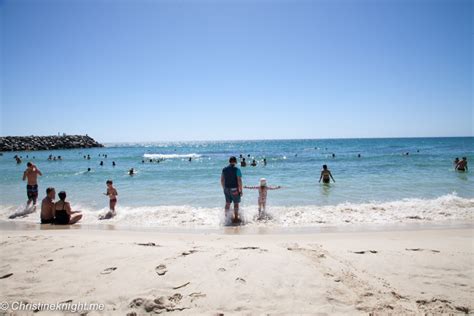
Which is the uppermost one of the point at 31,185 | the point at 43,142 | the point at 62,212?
the point at 43,142

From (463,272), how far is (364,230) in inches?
116

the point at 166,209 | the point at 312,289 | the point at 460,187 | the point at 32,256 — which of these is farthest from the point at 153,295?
the point at 460,187

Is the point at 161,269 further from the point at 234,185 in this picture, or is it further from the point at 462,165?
the point at 462,165

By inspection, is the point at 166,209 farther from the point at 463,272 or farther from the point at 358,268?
the point at 463,272

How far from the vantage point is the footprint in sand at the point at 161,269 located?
13.2ft

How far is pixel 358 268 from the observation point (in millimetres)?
4254

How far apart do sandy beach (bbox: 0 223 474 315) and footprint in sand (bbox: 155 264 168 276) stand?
15 mm

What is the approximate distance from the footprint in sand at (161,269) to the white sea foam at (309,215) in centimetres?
353

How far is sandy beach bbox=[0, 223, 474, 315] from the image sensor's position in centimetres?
333

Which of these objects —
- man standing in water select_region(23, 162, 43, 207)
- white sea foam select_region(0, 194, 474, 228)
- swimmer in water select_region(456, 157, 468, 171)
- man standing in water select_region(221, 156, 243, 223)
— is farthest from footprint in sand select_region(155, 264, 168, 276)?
swimmer in water select_region(456, 157, 468, 171)

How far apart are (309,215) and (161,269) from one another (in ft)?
18.4

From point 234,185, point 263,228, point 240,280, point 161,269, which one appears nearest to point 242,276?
point 240,280

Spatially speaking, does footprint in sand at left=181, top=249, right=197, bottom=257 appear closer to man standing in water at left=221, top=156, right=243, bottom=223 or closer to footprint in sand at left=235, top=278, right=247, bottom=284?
footprint in sand at left=235, top=278, right=247, bottom=284

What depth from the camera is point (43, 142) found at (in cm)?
6544
